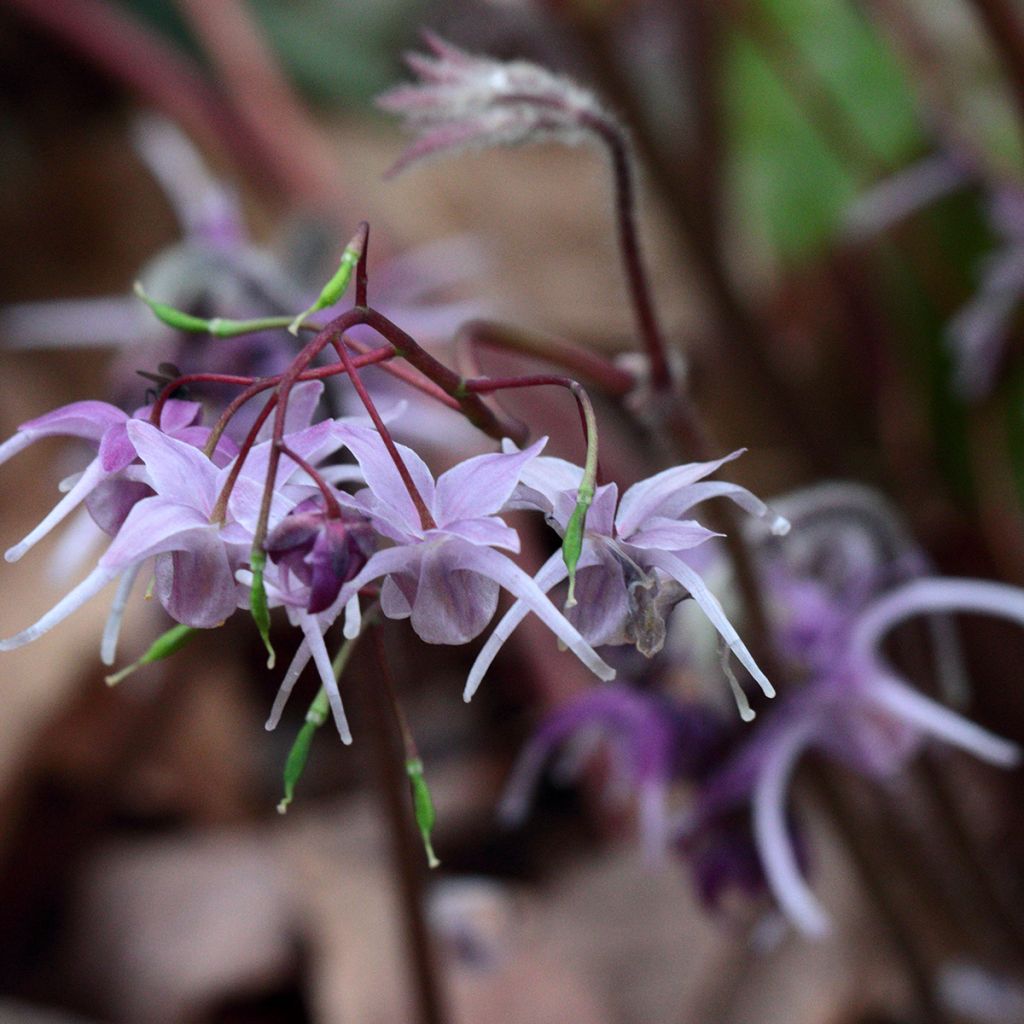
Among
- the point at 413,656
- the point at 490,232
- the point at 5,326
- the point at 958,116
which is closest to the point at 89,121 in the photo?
the point at 5,326

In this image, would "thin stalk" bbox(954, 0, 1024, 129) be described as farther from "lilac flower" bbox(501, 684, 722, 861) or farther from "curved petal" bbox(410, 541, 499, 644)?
"curved petal" bbox(410, 541, 499, 644)

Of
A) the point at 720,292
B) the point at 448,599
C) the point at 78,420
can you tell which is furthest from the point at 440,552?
the point at 720,292

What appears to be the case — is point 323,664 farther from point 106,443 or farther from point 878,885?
point 878,885

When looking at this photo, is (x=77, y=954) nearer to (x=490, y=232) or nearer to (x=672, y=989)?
(x=672, y=989)

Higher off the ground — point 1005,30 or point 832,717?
point 1005,30

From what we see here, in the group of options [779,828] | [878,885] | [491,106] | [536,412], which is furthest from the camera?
[536,412]

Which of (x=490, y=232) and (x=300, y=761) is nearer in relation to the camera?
(x=300, y=761)

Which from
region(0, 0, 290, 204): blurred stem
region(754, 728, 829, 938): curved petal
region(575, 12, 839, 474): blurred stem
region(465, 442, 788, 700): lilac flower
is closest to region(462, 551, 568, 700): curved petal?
region(465, 442, 788, 700): lilac flower
